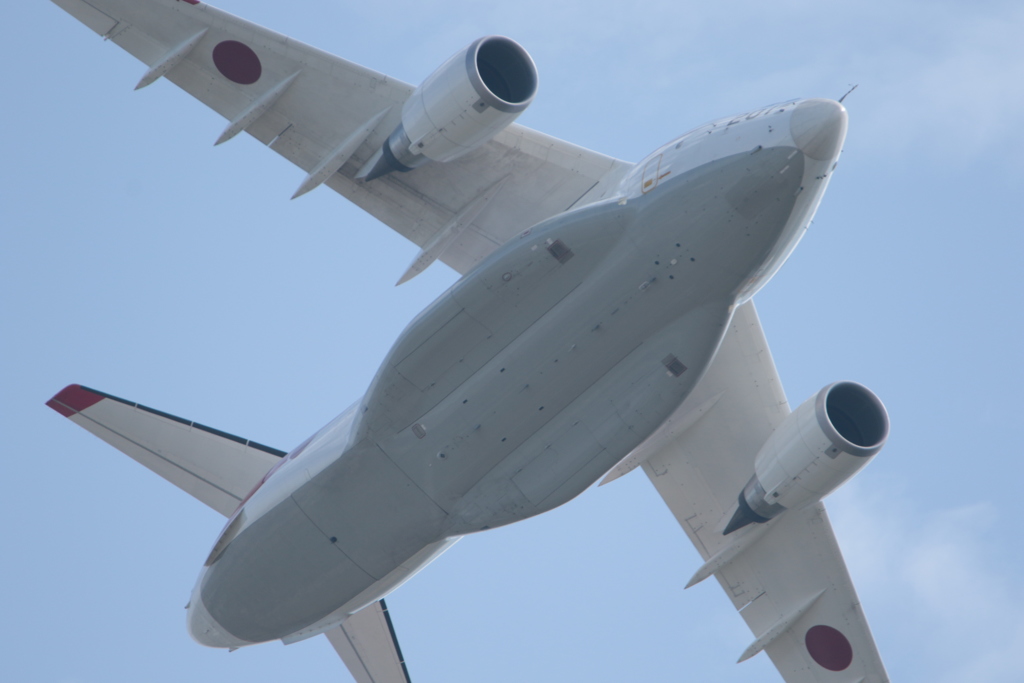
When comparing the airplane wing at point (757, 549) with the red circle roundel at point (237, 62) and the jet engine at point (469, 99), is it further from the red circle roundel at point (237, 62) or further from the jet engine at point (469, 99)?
the red circle roundel at point (237, 62)

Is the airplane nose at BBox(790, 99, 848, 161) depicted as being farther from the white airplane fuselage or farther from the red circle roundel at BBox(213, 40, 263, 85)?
the red circle roundel at BBox(213, 40, 263, 85)

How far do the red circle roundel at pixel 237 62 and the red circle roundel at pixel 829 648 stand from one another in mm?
14611

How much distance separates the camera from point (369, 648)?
20.0 m

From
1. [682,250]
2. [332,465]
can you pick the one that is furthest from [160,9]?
[682,250]

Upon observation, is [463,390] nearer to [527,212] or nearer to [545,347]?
[545,347]

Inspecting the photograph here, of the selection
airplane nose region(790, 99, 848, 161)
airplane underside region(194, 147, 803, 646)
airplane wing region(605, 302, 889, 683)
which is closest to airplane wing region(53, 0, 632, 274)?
airplane underside region(194, 147, 803, 646)

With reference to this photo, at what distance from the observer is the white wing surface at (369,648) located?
19953mm

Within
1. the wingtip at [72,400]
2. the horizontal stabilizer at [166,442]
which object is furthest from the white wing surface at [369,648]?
the wingtip at [72,400]

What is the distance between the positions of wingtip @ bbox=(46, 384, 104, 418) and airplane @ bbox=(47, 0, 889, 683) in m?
0.04

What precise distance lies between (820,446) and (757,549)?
152 inches

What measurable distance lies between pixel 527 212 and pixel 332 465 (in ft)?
18.6

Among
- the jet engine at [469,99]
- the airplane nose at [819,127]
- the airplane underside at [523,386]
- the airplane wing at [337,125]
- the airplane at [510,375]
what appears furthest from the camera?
the airplane wing at [337,125]

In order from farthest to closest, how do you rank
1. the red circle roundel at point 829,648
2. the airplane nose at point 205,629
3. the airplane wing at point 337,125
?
the red circle roundel at point 829,648 < the airplane wing at point 337,125 < the airplane nose at point 205,629

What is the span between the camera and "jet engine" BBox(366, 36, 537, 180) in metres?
16.8
